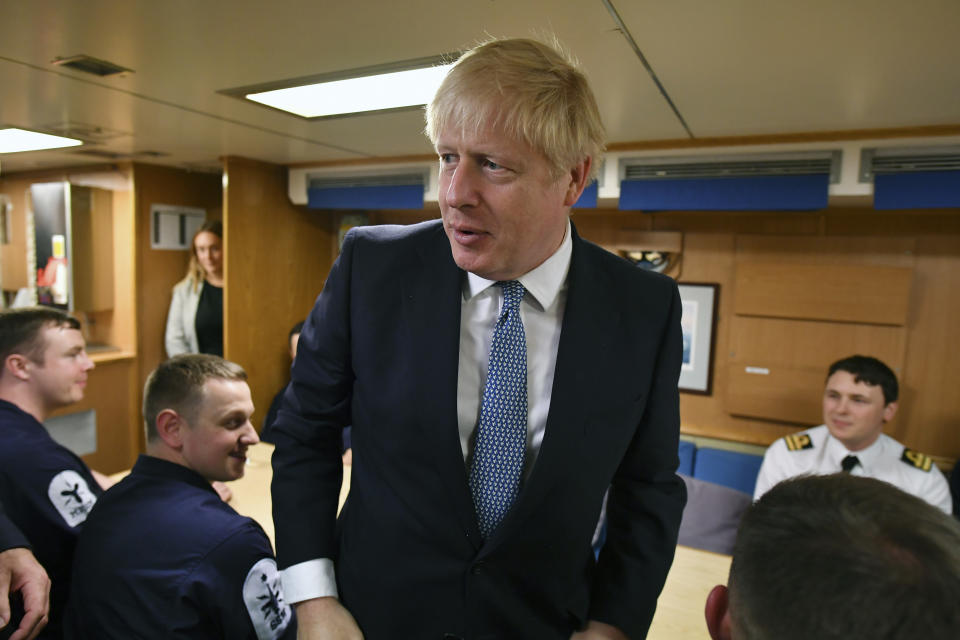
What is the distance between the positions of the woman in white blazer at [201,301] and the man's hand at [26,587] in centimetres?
300

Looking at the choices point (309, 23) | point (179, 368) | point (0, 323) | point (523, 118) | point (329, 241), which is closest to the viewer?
point (523, 118)

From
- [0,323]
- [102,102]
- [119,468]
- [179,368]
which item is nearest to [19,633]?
[179,368]

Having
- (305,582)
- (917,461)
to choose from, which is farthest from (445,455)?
(917,461)

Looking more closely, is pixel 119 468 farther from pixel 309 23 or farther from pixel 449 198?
pixel 449 198

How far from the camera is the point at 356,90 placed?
84.8 inches

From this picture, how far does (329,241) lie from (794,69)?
3572 millimetres

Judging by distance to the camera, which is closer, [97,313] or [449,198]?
[449,198]

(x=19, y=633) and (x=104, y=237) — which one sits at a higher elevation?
(x=104, y=237)

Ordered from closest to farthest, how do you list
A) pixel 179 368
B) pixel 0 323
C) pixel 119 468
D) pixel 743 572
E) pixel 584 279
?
pixel 743 572, pixel 584 279, pixel 179 368, pixel 0 323, pixel 119 468

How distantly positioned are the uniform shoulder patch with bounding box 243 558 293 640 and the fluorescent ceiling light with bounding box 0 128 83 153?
2931mm

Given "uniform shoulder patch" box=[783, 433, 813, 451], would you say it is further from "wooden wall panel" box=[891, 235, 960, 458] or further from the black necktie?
"wooden wall panel" box=[891, 235, 960, 458]

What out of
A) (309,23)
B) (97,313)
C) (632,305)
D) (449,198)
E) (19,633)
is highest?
(309,23)

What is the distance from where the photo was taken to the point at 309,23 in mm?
1494

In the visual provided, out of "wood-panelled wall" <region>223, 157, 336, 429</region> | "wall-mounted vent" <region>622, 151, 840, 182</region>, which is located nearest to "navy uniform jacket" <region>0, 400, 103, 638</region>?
"wood-panelled wall" <region>223, 157, 336, 429</region>
